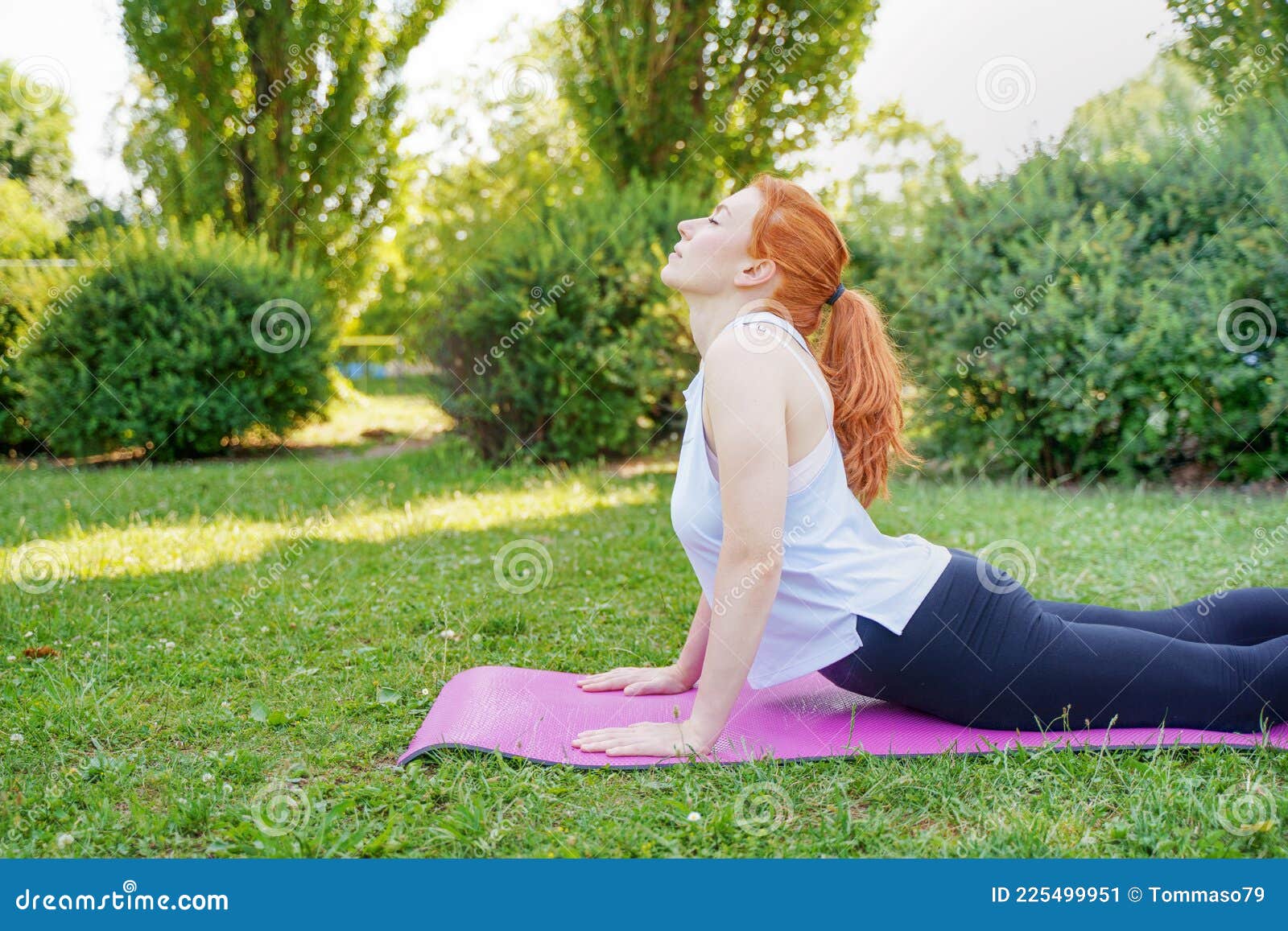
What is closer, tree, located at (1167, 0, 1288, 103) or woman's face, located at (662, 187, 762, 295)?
woman's face, located at (662, 187, 762, 295)

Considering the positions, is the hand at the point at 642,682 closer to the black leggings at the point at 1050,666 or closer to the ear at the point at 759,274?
the black leggings at the point at 1050,666

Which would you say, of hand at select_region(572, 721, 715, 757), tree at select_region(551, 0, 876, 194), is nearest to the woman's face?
hand at select_region(572, 721, 715, 757)

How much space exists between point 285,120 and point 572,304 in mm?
4975

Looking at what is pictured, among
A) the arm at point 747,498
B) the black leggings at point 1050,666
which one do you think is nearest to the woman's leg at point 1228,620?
the black leggings at point 1050,666

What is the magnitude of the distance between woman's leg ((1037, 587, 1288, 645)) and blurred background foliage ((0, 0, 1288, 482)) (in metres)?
4.05

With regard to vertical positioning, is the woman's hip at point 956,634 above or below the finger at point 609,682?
above

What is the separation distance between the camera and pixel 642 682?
3.05m

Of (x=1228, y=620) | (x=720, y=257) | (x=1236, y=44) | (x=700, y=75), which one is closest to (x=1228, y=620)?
(x=1228, y=620)

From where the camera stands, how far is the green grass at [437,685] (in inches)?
87.2

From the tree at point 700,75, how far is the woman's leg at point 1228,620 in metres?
7.02

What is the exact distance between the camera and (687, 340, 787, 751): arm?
2344mm

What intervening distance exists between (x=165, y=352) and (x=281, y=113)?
3.24 meters

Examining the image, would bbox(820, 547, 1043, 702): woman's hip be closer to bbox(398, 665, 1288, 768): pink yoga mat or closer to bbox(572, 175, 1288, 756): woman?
bbox(572, 175, 1288, 756): woman

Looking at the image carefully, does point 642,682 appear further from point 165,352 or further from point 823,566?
point 165,352
